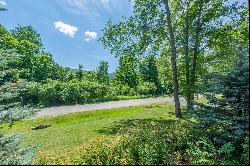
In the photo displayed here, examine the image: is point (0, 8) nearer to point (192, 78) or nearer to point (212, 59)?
point (192, 78)

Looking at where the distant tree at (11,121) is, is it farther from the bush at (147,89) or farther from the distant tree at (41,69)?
the distant tree at (41,69)

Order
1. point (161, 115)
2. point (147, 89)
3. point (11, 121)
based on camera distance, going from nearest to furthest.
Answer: point (11, 121) → point (161, 115) → point (147, 89)

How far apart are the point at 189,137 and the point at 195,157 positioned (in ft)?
5.66

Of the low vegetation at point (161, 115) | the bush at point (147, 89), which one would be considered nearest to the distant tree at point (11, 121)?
the low vegetation at point (161, 115)

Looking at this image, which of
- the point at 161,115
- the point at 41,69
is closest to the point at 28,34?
the point at 41,69

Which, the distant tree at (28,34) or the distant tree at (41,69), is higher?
the distant tree at (28,34)

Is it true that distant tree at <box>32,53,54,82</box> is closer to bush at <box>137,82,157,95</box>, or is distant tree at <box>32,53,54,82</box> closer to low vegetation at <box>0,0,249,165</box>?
bush at <box>137,82,157,95</box>

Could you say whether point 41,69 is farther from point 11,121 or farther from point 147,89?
point 11,121

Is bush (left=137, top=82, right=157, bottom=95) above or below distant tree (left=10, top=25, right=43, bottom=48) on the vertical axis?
below

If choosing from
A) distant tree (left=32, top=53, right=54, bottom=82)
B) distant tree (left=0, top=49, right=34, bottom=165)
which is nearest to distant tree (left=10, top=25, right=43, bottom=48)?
distant tree (left=32, top=53, right=54, bottom=82)

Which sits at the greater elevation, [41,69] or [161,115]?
[41,69]

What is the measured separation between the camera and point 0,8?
13.6m

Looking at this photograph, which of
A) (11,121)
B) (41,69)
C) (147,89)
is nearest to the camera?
(11,121)

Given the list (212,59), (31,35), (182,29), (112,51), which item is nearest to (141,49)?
(112,51)
